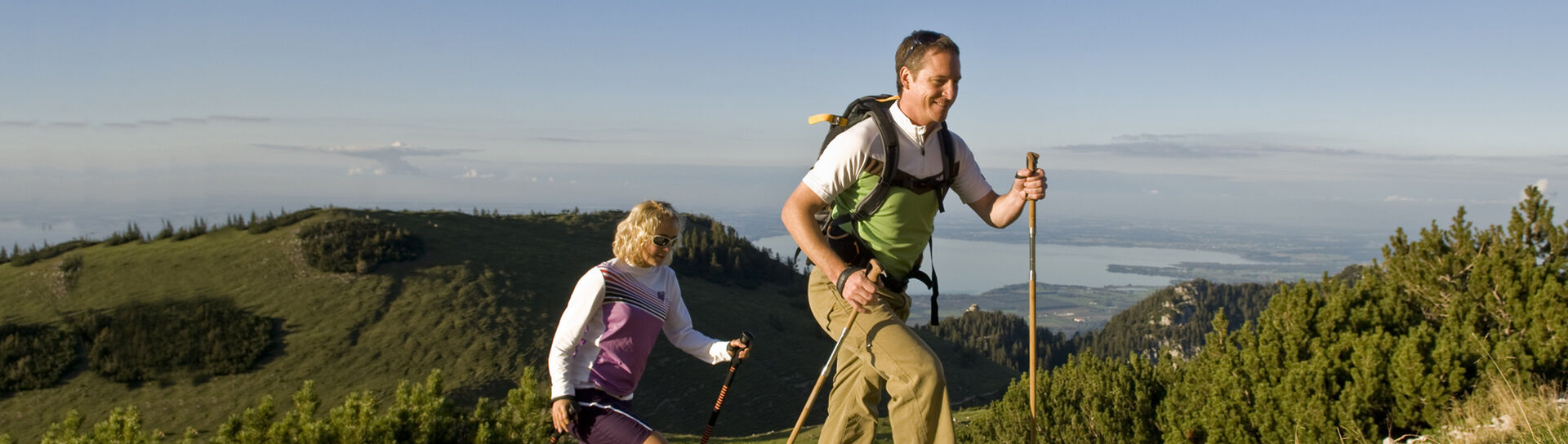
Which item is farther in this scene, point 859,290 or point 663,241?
point 663,241

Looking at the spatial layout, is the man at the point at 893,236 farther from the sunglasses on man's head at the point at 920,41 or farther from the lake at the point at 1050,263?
the lake at the point at 1050,263

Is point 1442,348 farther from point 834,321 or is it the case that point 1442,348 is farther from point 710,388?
point 710,388

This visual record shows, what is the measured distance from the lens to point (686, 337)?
4.11 meters

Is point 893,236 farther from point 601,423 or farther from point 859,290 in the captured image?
point 601,423

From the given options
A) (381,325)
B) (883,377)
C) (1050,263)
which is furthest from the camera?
(1050,263)

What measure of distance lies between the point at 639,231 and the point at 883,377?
3.74ft

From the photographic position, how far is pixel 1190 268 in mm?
119438

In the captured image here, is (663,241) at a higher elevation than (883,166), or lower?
lower

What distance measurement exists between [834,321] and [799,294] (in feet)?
137

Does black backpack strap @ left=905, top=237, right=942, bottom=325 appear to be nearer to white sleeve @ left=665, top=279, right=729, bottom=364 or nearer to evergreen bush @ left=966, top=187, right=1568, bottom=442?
white sleeve @ left=665, top=279, right=729, bottom=364

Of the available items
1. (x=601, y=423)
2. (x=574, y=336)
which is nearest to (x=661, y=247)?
(x=574, y=336)

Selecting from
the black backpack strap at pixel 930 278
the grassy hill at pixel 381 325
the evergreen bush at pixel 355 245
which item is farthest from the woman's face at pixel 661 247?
the evergreen bush at pixel 355 245

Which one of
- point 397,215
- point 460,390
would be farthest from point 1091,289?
point 460,390

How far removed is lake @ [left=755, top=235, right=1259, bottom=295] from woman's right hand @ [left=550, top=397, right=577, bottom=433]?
9718cm
